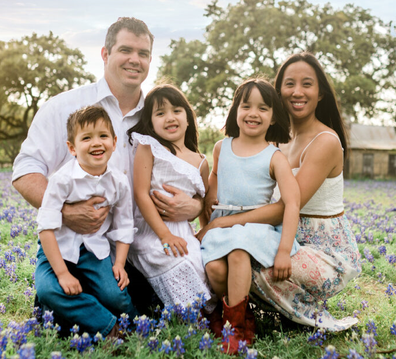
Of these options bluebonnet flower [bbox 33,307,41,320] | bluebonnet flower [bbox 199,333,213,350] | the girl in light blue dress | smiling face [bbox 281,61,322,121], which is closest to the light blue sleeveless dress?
the girl in light blue dress

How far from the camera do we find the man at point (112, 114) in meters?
3.71

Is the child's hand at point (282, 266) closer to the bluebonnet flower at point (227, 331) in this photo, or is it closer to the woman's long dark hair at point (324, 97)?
the bluebonnet flower at point (227, 331)

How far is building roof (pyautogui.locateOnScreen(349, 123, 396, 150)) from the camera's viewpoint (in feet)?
117

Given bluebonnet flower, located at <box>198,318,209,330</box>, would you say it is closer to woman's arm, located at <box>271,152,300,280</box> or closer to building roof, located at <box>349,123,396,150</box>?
woman's arm, located at <box>271,152,300,280</box>

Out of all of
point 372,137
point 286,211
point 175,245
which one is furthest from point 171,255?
point 372,137

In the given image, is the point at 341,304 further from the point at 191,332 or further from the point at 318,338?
the point at 191,332

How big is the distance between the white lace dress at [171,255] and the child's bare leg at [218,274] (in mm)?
80

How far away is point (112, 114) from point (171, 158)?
90cm

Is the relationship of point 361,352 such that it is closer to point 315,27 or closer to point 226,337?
point 226,337

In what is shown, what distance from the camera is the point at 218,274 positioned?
326 cm

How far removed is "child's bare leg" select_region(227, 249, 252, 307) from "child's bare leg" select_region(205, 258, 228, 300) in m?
0.09

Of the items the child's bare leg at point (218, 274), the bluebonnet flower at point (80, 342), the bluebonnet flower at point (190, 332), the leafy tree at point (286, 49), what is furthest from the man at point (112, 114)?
the leafy tree at point (286, 49)

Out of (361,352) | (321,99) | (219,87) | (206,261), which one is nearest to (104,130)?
(206,261)

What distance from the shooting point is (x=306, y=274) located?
3297mm
